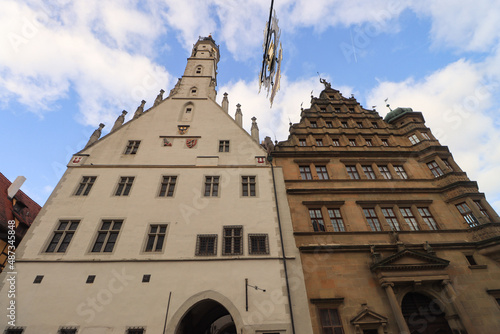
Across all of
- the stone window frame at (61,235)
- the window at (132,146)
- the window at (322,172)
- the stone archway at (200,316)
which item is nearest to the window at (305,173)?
the window at (322,172)

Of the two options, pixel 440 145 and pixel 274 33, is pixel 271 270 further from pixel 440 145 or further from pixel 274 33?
pixel 440 145

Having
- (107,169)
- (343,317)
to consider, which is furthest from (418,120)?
(107,169)

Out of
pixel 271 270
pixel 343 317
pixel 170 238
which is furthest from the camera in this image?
pixel 170 238

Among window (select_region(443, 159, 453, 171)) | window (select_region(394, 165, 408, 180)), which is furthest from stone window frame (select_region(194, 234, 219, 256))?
window (select_region(443, 159, 453, 171))

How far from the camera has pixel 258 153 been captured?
57.7 feet

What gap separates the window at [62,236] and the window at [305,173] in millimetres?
14522

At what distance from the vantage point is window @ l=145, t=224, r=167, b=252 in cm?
1265

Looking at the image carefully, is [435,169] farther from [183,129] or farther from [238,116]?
[183,129]

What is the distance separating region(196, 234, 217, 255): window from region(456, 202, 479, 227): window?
614 inches

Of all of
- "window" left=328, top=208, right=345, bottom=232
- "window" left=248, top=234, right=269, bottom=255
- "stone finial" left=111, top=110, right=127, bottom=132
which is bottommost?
"window" left=248, top=234, right=269, bottom=255

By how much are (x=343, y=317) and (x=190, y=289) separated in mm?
7493

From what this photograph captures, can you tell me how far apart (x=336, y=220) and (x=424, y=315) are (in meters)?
6.13

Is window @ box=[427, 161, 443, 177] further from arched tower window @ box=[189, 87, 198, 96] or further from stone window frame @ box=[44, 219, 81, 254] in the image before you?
stone window frame @ box=[44, 219, 81, 254]

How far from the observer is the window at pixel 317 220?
Result: 14055 mm
